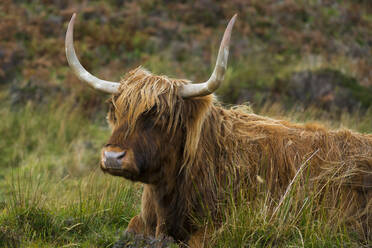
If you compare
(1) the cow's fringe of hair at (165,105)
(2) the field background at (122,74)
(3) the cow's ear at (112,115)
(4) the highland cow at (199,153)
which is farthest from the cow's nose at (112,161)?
(2) the field background at (122,74)

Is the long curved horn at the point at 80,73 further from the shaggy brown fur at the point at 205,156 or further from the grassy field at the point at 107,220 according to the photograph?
the grassy field at the point at 107,220

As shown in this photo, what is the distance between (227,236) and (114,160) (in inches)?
34.6

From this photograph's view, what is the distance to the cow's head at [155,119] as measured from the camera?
312cm

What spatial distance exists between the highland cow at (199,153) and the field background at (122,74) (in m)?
0.29

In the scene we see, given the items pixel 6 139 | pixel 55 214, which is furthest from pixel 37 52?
pixel 55 214

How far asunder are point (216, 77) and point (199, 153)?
62 centimetres

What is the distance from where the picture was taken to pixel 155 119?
3.31 metres

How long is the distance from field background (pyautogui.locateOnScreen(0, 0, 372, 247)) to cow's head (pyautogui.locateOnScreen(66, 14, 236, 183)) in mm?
570

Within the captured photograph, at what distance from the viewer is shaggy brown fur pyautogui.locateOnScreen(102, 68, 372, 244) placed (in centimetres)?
331

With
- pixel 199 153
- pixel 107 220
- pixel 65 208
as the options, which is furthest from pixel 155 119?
pixel 65 208

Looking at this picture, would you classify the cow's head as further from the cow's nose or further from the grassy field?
the grassy field

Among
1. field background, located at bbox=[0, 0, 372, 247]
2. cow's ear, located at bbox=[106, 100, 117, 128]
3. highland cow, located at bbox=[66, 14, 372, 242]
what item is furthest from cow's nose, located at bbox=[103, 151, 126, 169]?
field background, located at bbox=[0, 0, 372, 247]

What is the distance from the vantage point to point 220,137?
3672mm

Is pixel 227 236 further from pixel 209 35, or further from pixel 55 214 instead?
pixel 209 35
